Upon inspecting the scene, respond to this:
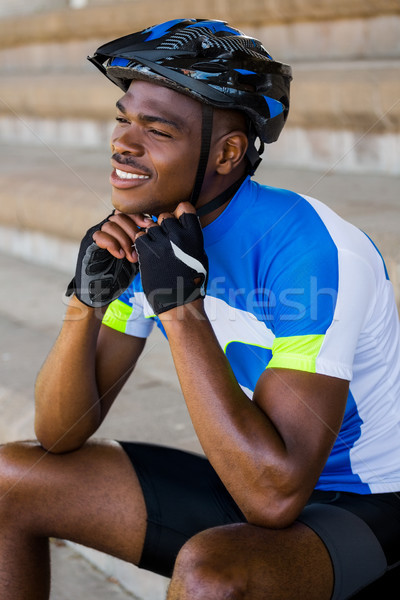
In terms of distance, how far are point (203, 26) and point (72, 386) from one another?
84 centimetres

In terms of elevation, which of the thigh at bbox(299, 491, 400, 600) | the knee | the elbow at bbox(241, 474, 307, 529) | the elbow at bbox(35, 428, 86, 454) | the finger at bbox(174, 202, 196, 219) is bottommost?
the elbow at bbox(35, 428, 86, 454)

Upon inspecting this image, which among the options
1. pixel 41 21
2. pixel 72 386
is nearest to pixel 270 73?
pixel 72 386

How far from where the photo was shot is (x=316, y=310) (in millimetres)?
1448

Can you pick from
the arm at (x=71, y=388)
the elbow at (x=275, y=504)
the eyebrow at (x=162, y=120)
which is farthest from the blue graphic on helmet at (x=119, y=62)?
the elbow at (x=275, y=504)

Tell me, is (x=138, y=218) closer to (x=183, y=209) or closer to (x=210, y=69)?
(x=183, y=209)

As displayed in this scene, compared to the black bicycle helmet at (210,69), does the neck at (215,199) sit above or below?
below

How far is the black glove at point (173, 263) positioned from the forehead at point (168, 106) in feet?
0.73

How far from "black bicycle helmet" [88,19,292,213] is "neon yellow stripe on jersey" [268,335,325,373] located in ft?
1.43

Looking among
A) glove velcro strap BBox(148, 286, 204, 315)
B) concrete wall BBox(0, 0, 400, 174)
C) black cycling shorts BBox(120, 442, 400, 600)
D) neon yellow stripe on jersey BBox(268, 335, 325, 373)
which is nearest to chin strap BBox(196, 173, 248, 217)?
glove velcro strap BBox(148, 286, 204, 315)

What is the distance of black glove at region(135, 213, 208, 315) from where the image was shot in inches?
59.4

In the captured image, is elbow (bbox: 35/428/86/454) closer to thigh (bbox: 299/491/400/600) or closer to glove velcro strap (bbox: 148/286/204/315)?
glove velcro strap (bbox: 148/286/204/315)

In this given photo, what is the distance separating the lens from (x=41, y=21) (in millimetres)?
6285

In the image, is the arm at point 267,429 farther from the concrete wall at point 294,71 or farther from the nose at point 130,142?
the concrete wall at point 294,71

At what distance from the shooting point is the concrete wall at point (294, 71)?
371 centimetres
